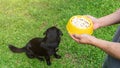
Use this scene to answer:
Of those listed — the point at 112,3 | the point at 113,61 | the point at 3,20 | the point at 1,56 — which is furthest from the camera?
the point at 112,3

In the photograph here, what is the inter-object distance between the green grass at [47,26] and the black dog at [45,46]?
0.11 meters

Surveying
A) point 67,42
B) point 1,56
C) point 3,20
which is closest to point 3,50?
point 1,56

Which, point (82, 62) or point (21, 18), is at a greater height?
point (21, 18)

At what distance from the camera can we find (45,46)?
4.10 m

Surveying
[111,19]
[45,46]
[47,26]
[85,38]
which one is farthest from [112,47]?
[47,26]

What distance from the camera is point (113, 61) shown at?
9.15ft

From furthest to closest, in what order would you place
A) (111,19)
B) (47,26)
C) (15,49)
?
1. (47,26)
2. (15,49)
3. (111,19)

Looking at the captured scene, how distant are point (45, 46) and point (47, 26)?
106 cm

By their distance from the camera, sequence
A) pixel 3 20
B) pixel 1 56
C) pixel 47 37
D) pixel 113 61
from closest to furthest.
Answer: pixel 113 61 < pixel 47 37 < pixel 1 56 < pixel 3 20

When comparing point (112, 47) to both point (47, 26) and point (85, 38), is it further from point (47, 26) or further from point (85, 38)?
point (47, 26)

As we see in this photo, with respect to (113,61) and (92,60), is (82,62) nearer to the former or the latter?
(92,60)

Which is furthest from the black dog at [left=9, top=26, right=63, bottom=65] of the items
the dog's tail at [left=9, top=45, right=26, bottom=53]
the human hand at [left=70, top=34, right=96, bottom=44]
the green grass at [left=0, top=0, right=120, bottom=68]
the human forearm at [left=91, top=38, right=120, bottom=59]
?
the human forearm at [left=91, top=38, right=120, bottom=59]

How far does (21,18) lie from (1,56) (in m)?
0.98

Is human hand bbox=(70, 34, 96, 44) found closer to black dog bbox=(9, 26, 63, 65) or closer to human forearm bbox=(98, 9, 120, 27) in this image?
human forearm bbox=(98, 9, 120, 27)
